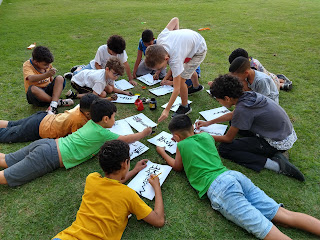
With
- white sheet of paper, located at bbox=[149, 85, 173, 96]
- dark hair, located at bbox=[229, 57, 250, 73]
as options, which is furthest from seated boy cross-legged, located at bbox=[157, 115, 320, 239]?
white sheet of paper, located at bbox=[149, 85, 173, 96]

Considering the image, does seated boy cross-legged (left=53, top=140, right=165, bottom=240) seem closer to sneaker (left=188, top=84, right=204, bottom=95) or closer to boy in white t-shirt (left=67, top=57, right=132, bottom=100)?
boy in white t-shirt (left=67, top=57, right=132, bottom=100)

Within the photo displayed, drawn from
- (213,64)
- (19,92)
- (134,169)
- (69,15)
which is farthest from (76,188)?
(69,15)

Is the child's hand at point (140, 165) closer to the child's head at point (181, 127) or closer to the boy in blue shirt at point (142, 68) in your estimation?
the child's head at point (181, 127)

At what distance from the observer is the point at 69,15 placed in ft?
31.4

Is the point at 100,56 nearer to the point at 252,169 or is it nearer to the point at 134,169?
the point at 134,169

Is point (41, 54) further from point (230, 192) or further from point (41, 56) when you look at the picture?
point (230, 192)

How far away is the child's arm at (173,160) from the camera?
2.41 m

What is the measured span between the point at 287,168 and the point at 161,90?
2.51 metres

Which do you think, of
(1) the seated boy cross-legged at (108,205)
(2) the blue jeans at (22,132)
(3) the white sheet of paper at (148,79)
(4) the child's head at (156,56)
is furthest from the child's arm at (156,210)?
(3) the white sheet of paper at (148,79)

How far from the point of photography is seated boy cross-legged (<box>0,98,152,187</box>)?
2355mm

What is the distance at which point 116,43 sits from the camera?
3.90 meters

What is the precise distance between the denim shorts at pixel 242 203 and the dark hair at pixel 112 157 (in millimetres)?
907

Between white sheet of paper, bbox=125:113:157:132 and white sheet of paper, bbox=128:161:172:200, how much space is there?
754mm

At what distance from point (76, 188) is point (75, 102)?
1.95 meters
